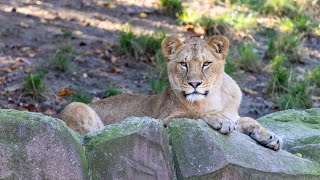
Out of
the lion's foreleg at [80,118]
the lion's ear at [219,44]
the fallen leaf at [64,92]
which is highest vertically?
the lion's ear at [219,44]

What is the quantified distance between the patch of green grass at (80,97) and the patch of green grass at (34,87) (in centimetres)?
32

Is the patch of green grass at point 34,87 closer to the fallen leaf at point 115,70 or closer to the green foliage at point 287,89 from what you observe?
the fallen leaf at point 115,70

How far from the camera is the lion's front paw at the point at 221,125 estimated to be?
4973mm

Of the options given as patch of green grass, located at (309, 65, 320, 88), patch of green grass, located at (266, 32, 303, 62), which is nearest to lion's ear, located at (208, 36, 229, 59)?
patch of green grass, located at (309, 65, 320, 88)

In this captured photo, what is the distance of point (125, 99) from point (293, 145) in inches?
68.1

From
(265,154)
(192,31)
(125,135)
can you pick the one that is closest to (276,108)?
(192,31)

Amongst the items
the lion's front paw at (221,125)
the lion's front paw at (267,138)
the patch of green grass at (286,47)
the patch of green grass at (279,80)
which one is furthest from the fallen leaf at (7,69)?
the lion's front paw at (221,125)

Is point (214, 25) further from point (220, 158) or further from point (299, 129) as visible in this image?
point (220, 158)

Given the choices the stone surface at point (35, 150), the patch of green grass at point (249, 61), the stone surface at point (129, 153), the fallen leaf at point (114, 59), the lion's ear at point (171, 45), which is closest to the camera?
the stone surface at point (35, 150)

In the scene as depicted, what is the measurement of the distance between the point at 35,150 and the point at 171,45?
6.49 feet

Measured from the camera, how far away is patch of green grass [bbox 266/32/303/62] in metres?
11.0

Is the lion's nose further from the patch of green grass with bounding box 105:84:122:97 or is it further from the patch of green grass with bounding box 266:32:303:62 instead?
the patch of green grass with bounding box 266:32:303:62

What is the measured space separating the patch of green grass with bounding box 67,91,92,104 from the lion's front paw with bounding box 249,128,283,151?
398 cm

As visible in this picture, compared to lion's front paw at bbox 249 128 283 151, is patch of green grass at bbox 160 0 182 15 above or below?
below
